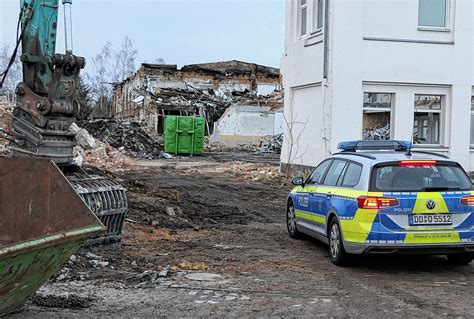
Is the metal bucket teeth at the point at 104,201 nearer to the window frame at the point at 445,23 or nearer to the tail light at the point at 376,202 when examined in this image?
the tail light at the point at 376,202

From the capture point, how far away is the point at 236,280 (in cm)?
798

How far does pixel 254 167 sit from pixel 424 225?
65.7ft

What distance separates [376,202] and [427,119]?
43.7 ft

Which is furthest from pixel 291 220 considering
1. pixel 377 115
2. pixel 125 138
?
pixel 125 138

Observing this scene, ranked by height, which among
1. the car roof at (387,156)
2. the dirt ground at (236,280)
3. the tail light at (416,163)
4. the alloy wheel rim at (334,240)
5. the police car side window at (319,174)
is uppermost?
the car roof at (387,156)

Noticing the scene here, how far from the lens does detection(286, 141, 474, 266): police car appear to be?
8.05m

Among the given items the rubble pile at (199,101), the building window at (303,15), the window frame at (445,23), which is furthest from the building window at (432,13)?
the rubble pile at (199,101)

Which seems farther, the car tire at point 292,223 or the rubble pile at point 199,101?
the rubble pile at point 199,101

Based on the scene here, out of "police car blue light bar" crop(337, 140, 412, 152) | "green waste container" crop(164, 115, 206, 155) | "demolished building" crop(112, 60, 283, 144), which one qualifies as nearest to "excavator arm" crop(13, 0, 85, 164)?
"police car blue light bar" crop(337, 140, 412, 152)

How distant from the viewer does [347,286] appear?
7.68 metres

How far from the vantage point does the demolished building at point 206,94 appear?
4981cm

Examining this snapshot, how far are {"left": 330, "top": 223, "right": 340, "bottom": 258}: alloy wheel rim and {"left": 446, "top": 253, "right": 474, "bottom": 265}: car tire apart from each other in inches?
66.4

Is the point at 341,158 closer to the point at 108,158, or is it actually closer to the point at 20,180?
the point at 20,180

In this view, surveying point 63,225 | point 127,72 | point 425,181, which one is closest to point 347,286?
point 425,181
